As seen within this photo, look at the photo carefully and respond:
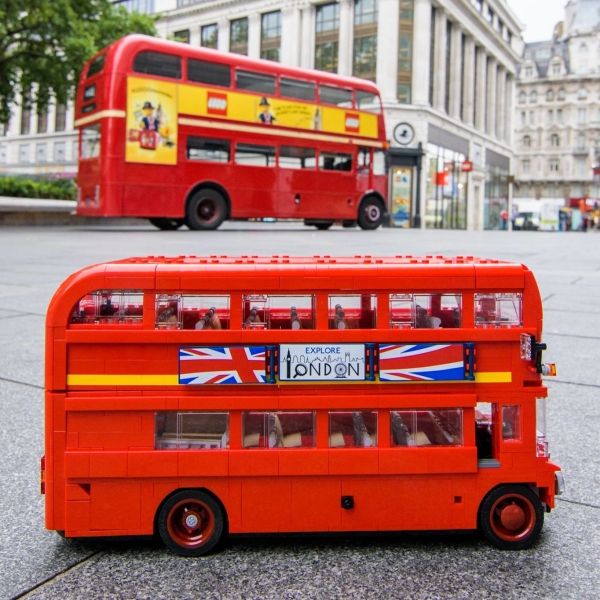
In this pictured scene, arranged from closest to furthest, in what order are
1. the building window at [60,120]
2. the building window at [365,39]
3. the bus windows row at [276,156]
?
the bus windows row at [276,156], the building window at [365,39], the building window at [60,120]

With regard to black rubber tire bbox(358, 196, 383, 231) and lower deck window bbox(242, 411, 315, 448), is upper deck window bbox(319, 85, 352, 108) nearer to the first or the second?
black rubber tire bbox(358, 196, 383, 231)

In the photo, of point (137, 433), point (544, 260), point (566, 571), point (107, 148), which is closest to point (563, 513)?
point (566, 571)

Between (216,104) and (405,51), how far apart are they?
105 feet

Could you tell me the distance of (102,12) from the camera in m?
25.5

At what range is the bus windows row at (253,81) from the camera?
16.2 meters

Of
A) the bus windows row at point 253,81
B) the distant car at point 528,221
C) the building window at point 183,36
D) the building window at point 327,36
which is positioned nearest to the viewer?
the bus windows row at point 253,81

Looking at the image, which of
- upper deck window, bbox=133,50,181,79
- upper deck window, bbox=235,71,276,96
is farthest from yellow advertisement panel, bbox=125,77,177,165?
upper deck window, bbox=235,71,276,96

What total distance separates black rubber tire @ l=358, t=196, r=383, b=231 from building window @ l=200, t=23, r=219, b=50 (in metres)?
Answer: 36.3

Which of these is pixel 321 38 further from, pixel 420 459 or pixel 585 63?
pixel 585 63

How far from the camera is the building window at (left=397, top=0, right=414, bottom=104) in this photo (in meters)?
45.3

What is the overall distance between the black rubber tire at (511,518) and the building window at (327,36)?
47.7 metres

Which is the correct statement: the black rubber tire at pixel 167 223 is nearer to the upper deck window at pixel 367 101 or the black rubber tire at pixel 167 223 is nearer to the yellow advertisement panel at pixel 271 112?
the yellow advertisement panel at pixel 271 112

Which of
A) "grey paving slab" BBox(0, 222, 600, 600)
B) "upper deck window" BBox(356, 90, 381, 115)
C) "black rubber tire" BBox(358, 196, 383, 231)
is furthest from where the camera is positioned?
"black rubber tire" BBox(358, 196, 383, 231)

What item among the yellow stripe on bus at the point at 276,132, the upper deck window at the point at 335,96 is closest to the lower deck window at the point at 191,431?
the yellow stripe on bus at the point at 276,132
